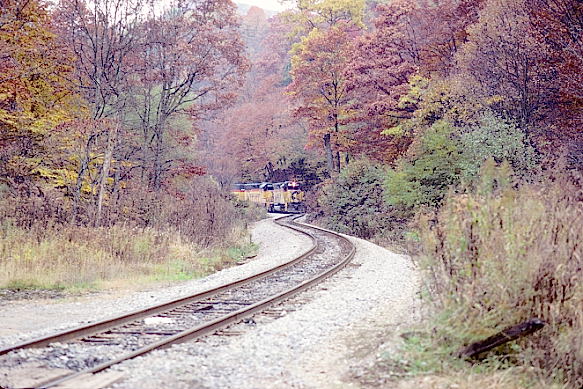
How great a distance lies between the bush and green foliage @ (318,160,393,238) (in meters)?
21.0

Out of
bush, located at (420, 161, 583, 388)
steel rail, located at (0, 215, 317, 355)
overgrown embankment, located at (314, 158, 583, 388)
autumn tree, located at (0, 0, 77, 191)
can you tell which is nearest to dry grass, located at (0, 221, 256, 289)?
steel rail, located at (0, 215, 317, 355)

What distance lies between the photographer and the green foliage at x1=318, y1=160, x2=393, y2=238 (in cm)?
2919

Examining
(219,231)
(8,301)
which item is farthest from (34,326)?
(219,231)

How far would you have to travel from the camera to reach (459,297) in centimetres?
659

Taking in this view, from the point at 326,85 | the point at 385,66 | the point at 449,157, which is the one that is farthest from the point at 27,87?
the point at 326,85

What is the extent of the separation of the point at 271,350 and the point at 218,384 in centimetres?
148

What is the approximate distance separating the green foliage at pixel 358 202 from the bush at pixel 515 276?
69.0ft

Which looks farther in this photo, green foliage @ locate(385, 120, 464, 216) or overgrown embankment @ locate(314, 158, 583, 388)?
green foliage @ locate(385, 120, 464, 216)

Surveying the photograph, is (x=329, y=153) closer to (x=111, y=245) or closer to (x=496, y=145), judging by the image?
(x=496, y=145)

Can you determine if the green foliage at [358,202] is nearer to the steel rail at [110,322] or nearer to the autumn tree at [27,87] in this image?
the autumn tree at [27,87]

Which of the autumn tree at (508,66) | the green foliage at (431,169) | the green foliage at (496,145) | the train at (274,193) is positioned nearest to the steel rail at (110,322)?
the green foliage at (496,145)

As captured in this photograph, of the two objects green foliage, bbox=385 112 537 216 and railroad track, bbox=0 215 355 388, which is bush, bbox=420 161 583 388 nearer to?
railroad track, bbox=0 215 355 388

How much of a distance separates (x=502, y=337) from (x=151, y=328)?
16.1ft

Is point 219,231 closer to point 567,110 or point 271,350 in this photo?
point 567,110
